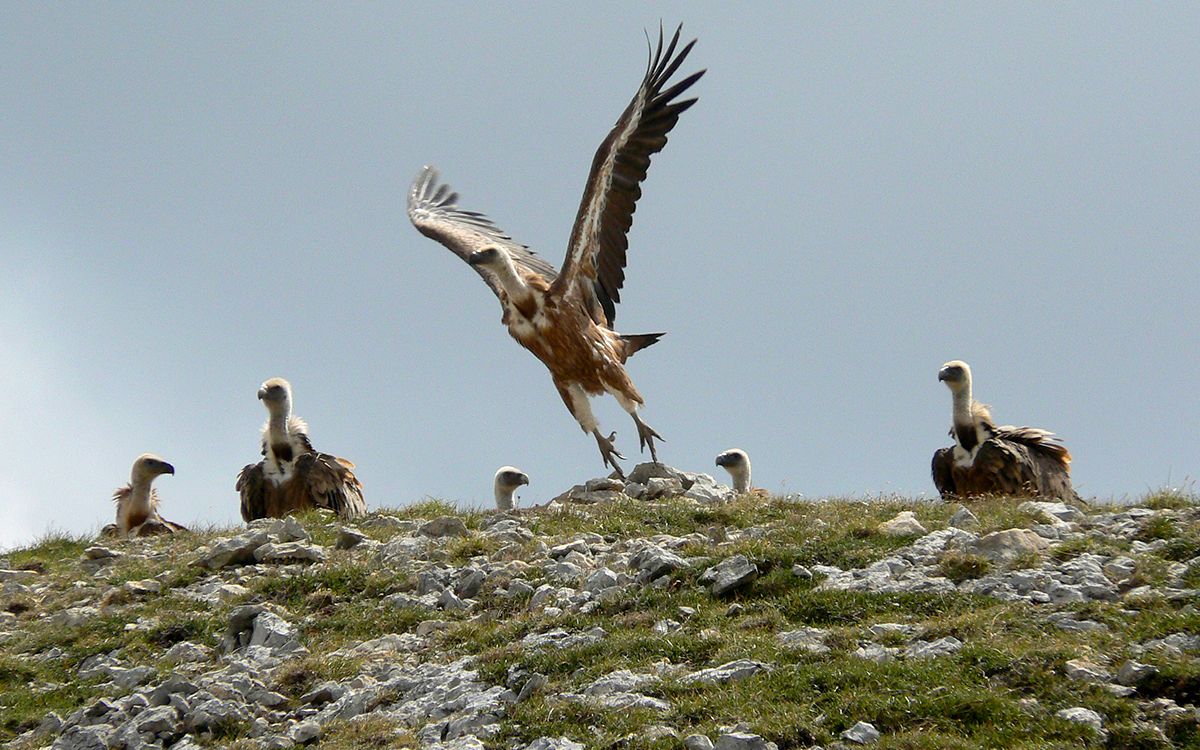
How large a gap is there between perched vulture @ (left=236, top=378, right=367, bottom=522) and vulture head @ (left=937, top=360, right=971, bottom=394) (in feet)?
21.7

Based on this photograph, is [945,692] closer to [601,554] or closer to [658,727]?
[658,727]

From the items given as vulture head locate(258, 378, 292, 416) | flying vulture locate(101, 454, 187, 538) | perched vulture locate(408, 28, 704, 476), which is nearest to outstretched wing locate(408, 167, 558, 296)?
perched vulture locate(408, 28, 704, 476)

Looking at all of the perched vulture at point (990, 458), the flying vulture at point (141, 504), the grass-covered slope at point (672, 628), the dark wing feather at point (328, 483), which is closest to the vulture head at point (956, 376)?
the perched vulture at point (990, 458)

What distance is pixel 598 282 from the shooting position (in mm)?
15469

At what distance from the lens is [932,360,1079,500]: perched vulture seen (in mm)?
13919

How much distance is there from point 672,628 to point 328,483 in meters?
7.40

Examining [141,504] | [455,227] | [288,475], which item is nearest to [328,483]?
[288,475]

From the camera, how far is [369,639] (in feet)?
32.0

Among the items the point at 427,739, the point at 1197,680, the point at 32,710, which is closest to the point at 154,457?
the point at 32,710

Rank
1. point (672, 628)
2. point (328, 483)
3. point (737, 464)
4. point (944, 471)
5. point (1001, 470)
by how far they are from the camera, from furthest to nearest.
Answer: point (737, 464)
point (328, 483)
point (944, 471)
point (1001, 470)
point (672, 628)

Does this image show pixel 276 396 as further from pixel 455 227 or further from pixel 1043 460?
pixel 1043 460

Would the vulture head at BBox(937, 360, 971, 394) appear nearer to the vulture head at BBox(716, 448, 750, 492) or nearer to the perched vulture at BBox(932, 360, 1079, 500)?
the perched vulture at BBox(932, 360, 1079, 500)

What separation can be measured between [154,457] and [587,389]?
5710mm

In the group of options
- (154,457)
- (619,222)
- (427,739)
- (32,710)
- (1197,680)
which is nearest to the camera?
(1197,680)
